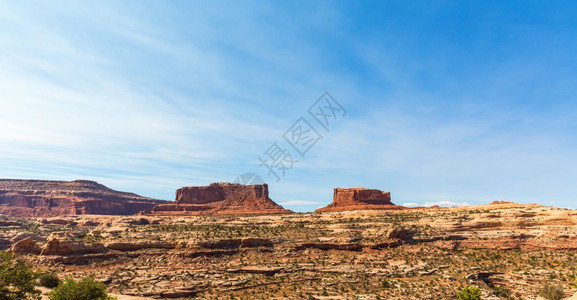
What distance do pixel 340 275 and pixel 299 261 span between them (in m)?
6.53

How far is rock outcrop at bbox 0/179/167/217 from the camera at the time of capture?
13675cm

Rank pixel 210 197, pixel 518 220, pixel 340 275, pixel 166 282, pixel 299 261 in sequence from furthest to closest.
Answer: pixel 210 197
pixel 518 220
pixel 299 261
pixel 340 275
pixel 166 282

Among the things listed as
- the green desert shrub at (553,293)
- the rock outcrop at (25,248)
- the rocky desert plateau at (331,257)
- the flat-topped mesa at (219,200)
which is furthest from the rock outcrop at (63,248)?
the flat-topped mesa at (219,200)

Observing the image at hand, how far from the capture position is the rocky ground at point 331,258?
38688 mm

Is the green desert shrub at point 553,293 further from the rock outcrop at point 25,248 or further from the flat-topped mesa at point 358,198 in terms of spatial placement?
the flat-topped mesa at point 358,198

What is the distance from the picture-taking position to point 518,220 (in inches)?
2226

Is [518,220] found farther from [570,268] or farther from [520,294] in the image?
[520,294]

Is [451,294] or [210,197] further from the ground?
[210,197]

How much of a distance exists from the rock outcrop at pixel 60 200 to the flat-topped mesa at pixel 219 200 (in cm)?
3021

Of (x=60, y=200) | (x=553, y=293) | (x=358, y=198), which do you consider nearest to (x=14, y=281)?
(x=553, y=293)

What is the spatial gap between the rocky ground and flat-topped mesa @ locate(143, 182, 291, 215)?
6161cm

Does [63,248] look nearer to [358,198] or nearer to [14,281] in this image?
[14,281]

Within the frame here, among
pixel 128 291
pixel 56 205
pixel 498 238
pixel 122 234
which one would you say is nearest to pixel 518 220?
pixel 498 238

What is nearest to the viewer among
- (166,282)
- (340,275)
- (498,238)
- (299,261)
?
(166,282)
